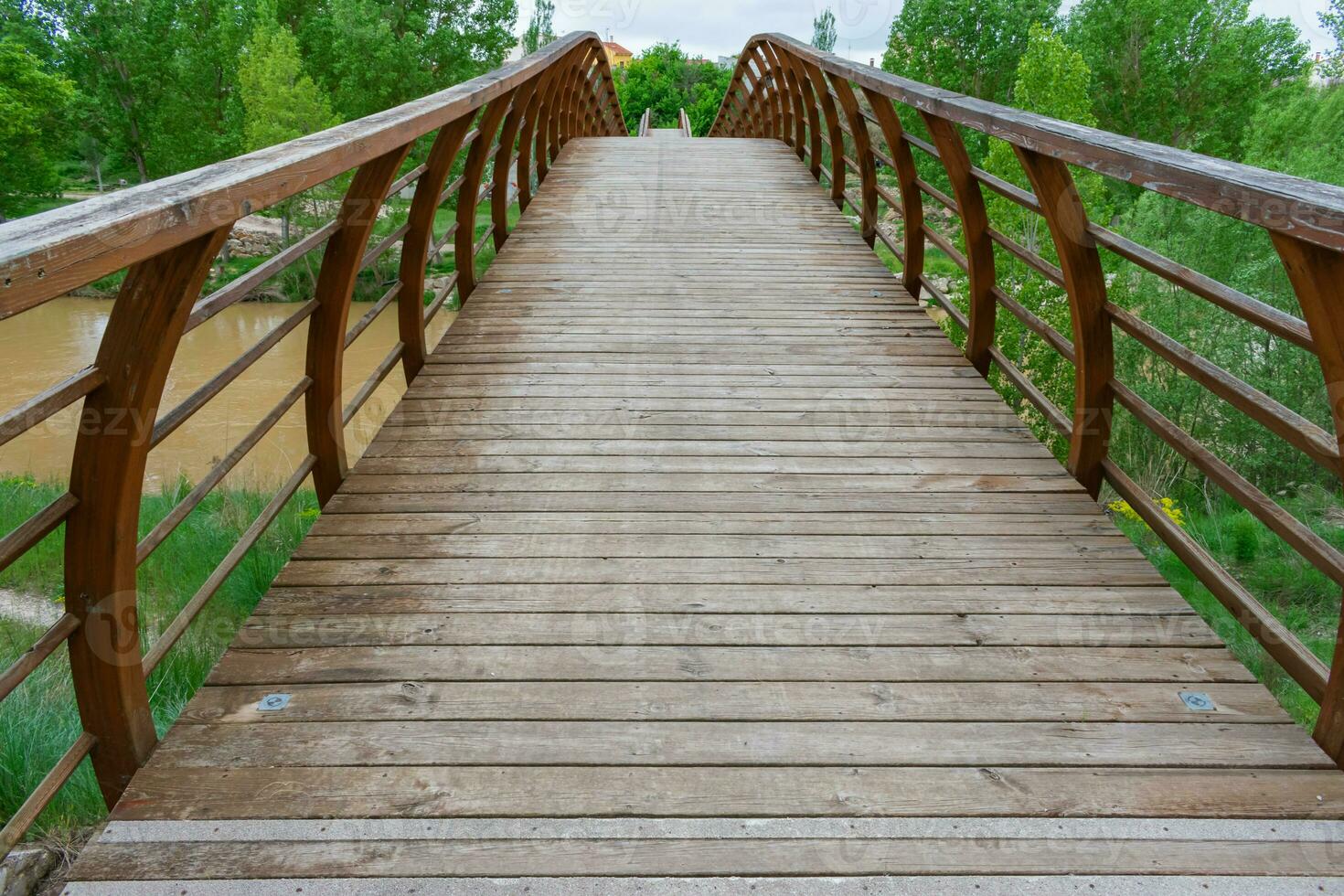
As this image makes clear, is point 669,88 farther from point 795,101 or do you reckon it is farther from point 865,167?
point 865,167

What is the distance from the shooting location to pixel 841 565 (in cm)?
237

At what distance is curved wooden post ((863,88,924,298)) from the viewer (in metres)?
4.57

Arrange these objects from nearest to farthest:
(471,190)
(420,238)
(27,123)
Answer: (420,238), (471,190), (27,123)

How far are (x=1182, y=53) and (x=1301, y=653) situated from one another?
104ft

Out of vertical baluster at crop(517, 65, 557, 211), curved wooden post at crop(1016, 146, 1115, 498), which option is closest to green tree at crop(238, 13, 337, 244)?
vertical baluster at crop(517, 65, 557, 211)

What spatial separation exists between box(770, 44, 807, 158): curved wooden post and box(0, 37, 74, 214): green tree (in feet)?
80.7

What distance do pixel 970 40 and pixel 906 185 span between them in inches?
1120

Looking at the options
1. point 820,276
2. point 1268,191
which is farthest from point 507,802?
point 820,276

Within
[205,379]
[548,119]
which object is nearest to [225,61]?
[205,379]

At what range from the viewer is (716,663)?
1985mm

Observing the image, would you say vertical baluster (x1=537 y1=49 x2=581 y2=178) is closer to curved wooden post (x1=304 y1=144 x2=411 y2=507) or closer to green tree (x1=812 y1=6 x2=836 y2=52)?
curved wooden post (x1=304 y1=144 x2=411 y2=507)

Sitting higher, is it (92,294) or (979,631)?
(979,631)

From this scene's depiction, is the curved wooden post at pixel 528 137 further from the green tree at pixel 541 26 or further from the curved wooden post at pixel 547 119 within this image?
the green tree at pixel 541 26

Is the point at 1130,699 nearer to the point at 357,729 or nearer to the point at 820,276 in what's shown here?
the point at 357,729
